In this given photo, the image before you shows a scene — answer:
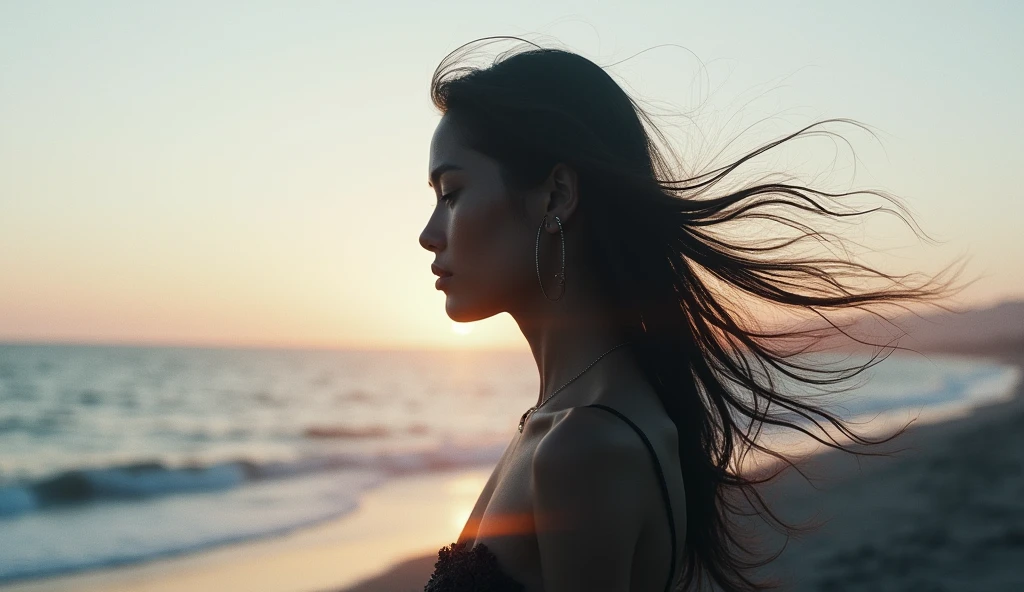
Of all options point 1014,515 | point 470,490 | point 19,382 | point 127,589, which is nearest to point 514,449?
point 127,589

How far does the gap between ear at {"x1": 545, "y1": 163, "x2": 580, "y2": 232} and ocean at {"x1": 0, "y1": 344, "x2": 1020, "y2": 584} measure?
4.19 feet

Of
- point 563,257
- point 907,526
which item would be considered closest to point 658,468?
point 563,257

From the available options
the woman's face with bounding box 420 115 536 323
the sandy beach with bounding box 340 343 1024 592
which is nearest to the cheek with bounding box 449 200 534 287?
the woman's face with bounding box 420 115 536 323

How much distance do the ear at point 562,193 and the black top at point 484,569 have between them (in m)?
0.47

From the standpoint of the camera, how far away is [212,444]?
67.8 ft

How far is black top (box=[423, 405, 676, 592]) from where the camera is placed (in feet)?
5.58

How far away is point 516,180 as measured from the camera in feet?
6.66

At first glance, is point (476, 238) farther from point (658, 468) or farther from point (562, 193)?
point (658, 468)

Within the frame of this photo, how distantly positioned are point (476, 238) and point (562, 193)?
21cm

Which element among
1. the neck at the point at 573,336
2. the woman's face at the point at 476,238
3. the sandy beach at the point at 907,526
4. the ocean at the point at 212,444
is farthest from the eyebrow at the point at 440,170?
the sandy beach at the point at 907,526

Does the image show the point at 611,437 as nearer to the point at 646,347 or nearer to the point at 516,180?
the point at 646,347

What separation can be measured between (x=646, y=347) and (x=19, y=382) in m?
41.1

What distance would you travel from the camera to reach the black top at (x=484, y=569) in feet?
Answer: 5.58

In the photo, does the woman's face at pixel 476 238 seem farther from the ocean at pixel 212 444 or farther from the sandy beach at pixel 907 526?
the sandy beach at pixel 907 526
